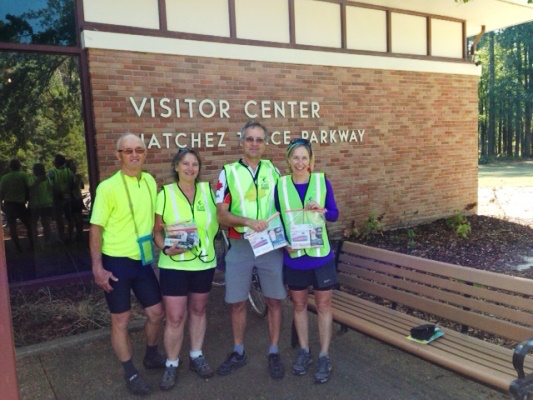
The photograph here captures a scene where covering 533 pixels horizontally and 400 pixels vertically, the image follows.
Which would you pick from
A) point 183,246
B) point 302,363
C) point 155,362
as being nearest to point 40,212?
point 155,362

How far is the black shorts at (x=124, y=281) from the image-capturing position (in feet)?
9.94

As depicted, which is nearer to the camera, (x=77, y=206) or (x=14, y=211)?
(x=14, y=211)

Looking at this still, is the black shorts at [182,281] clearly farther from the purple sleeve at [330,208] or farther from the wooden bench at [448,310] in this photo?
the wooden bench at [448,310]

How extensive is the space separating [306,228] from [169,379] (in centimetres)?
144

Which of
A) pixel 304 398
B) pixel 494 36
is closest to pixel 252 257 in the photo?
pixel 304 398

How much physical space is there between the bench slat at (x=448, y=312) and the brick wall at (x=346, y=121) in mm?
3061

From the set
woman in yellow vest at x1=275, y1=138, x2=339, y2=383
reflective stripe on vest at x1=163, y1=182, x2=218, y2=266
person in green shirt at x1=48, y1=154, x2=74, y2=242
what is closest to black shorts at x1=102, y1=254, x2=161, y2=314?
reflective stripe on vest at x1=163, y1=182, x2=218, y2=266

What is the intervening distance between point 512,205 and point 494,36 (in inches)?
1468

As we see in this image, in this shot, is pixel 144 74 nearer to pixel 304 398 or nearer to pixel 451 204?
pixel 304 398

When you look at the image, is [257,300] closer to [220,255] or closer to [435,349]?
[220,255]

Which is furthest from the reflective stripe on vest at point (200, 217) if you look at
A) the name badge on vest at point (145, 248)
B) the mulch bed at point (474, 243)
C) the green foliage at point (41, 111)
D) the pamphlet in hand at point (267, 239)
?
the mulch bed at point (474, 243)

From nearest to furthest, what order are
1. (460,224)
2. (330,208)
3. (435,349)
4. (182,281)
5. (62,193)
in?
(435,349) → (182,281) → (330,208) → (62,193) → (460,224)

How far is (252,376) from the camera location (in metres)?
3.39

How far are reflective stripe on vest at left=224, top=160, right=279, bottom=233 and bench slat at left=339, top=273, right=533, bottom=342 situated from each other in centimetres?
130
